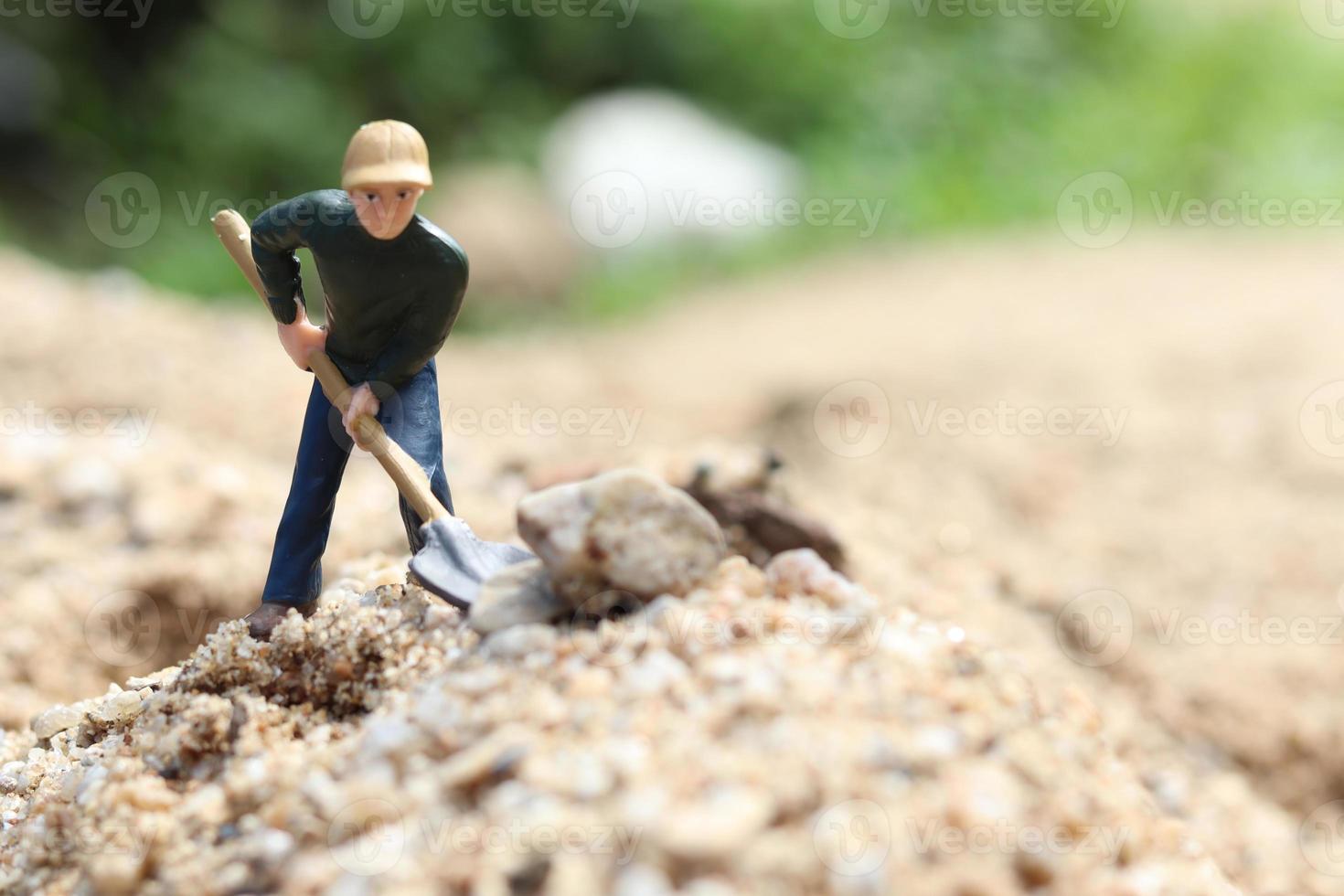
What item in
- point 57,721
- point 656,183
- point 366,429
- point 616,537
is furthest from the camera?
point 656,183

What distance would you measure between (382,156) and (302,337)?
34 cm

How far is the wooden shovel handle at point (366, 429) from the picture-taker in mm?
1646

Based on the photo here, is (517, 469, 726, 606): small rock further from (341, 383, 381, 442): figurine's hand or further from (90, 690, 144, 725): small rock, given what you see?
(90, 690, 144, 725): small rock

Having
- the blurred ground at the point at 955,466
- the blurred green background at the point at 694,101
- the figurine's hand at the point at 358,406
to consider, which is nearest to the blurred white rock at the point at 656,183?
the blurred green background at the point at 694,101

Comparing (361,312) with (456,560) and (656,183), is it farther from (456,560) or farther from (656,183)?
(656,183)

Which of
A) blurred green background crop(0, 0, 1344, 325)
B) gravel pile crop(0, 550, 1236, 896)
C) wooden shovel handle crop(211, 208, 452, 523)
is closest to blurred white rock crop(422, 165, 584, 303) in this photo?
blurred green background crop(0, 0, 1344, 325)

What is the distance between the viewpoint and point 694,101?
30.3ft

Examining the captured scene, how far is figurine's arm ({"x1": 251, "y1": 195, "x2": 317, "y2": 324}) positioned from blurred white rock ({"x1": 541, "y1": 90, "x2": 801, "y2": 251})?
6347 mm

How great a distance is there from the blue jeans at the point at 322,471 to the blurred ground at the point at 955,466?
458mm

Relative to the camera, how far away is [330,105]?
A: 8414mm

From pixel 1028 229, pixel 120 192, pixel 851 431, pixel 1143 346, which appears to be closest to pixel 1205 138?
pixel 1028 229

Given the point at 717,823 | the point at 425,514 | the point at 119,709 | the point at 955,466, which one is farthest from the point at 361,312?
the point at 955,466

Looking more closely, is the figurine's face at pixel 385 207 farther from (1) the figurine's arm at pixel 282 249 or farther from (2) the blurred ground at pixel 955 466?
(2) the blurred ground at pixel 955 466

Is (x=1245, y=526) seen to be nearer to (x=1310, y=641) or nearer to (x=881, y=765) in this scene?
(x=1310, y=641)
